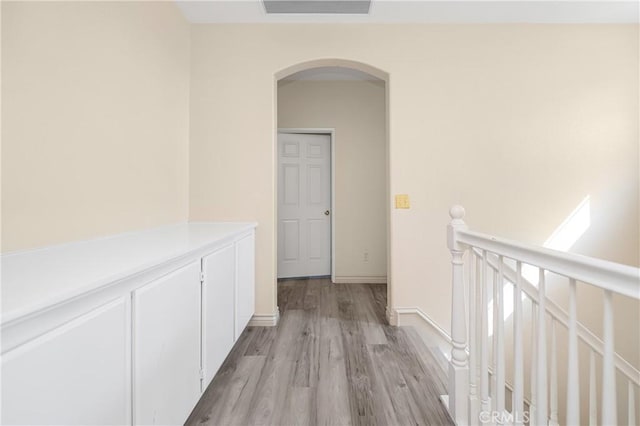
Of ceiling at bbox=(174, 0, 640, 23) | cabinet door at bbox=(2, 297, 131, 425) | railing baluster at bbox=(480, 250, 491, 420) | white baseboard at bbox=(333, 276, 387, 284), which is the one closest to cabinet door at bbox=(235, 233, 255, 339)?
cabinet door at bbox=(2, 297, 131, 425)

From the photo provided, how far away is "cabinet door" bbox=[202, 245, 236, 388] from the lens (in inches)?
56.3

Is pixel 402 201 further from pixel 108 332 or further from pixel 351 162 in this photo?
pixel 108 332

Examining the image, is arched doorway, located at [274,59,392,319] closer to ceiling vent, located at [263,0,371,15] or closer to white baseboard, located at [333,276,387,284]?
white baseboard, located at [333,276,387,284]

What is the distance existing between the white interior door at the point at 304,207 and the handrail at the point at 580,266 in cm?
299

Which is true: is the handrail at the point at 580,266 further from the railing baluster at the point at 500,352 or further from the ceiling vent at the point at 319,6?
the ceiling vent at the point at 319,6

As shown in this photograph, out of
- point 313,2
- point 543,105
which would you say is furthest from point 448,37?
point 313,2

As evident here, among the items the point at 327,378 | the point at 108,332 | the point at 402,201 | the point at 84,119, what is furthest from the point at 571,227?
the point at 84,119

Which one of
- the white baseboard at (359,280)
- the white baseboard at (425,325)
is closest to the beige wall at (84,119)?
the white baseboard at (425,325)

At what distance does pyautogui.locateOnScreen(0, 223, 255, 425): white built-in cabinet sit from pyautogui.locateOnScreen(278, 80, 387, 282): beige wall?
99.8 inches

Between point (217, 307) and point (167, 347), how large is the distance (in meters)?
0.51

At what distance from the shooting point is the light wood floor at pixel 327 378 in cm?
144

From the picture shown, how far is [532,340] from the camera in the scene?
3.22ft

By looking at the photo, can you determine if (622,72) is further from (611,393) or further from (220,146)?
(220,146)

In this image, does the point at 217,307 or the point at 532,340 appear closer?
the point at 532,340
